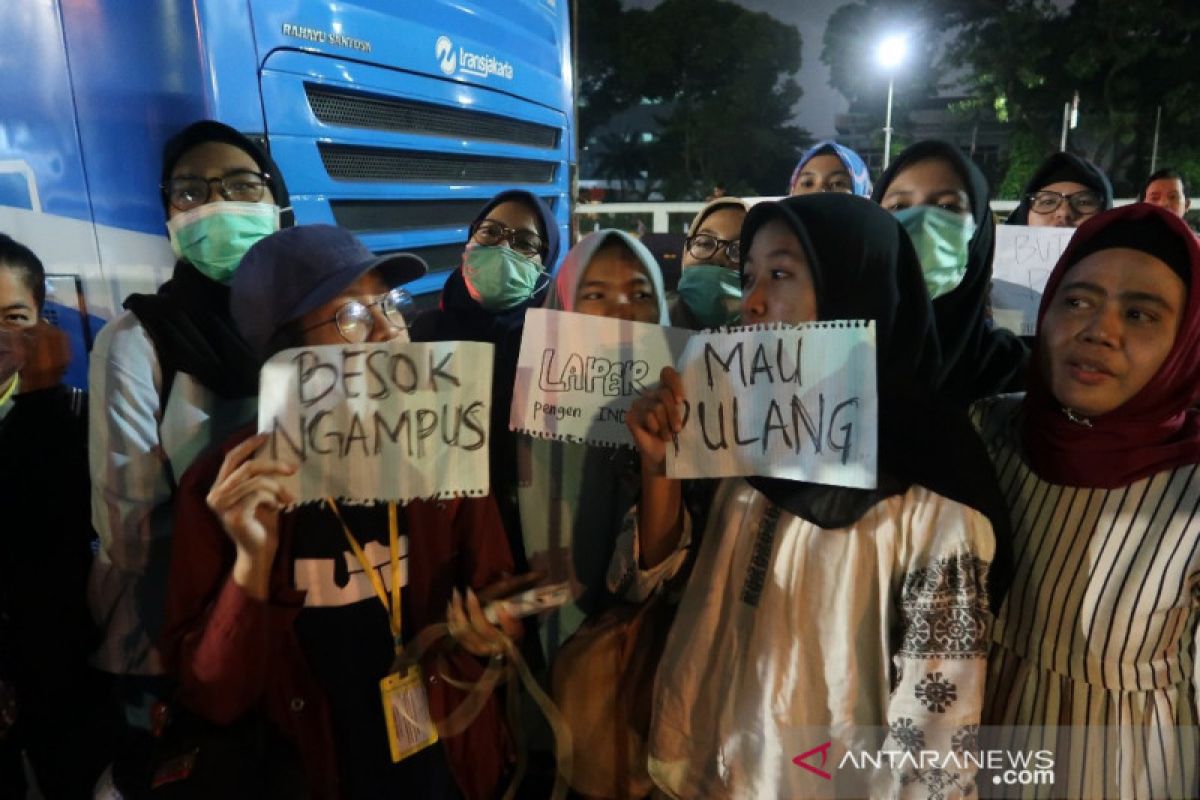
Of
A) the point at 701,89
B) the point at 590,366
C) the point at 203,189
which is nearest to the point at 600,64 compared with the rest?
the point at 701,89

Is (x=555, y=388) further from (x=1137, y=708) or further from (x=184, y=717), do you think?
(x=1137, y=708)

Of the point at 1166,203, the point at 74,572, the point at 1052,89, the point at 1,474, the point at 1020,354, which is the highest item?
the point at 1052,89

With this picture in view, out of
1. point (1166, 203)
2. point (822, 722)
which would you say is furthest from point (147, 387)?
point (1166, 203)

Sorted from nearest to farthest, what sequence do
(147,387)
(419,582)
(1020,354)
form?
(419,582) < (147,387) < (1020,354)

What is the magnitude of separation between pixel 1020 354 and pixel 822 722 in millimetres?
1472

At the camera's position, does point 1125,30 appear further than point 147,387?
Yes

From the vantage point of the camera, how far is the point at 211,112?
2545 mm

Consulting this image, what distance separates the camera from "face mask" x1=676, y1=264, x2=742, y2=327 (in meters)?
2.53

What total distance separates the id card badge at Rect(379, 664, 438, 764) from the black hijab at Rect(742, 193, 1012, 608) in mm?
896

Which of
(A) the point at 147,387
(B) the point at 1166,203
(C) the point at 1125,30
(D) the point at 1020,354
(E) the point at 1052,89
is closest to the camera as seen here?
(A) the point at 147,387

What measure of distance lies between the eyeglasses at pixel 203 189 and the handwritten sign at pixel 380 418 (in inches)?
46.4

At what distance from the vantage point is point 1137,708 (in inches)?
Answer: 56.0

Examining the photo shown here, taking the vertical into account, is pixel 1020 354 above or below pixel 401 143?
below

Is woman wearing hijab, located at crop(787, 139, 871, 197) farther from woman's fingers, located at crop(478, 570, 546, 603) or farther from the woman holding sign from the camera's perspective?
woman's fingers, located at crop(478, 570, 546, 603)
